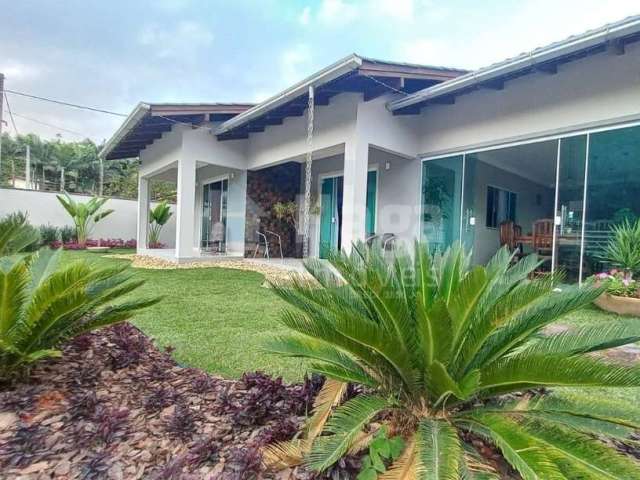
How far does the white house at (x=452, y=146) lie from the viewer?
21.8ft

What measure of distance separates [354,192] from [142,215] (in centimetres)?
1094

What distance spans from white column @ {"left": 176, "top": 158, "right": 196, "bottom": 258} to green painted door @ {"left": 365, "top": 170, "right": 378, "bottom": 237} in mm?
5153

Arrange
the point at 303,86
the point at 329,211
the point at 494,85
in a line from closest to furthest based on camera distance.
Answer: the point at 303,86 < the point at 494,85 < the point at 329,211

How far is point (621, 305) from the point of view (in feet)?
19.8

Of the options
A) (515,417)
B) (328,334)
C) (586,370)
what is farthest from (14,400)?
(586,370)

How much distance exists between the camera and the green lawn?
13.0ft

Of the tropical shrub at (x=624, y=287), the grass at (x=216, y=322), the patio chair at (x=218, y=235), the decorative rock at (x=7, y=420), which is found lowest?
the grass at (x=216, y=322)

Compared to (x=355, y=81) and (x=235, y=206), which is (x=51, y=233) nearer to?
(x=235, y=206)

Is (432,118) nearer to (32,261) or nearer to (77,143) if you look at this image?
(32,261)

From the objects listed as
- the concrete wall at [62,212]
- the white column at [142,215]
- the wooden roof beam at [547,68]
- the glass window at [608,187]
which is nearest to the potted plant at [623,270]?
the glass window at [608,187]

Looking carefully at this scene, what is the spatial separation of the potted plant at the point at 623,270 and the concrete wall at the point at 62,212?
19.3 m

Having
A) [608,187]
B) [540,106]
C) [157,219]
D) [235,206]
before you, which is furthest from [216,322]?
[157,219]

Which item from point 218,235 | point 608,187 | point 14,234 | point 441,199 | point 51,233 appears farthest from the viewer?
point 51,233

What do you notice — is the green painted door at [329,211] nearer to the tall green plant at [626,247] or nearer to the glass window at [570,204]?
the glass window at [570,204]
